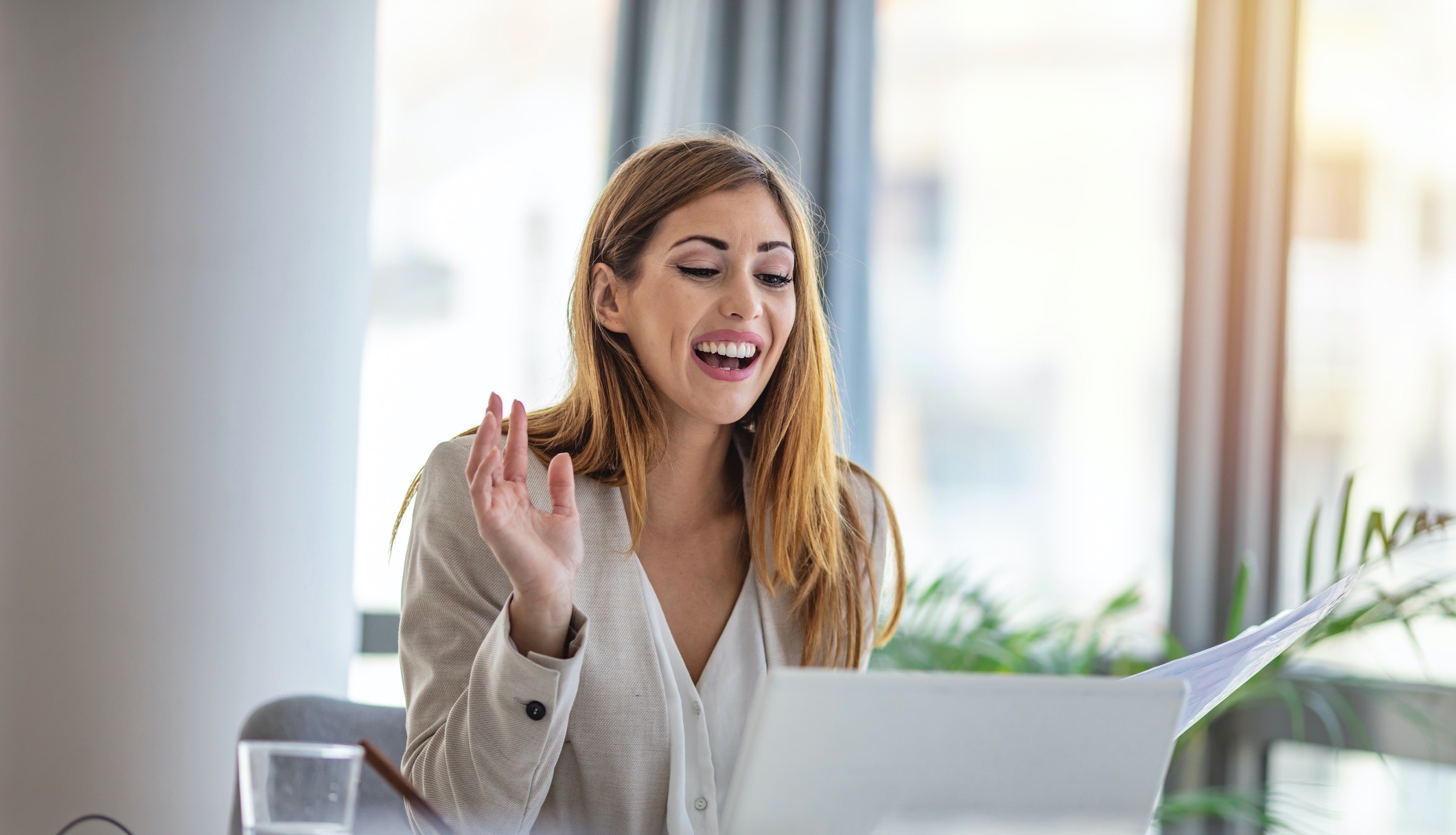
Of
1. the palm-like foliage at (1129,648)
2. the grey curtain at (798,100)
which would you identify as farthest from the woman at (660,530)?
the grey curtain at (798,100)

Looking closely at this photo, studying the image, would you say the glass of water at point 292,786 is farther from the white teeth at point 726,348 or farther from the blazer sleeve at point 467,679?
the white teeth at point 726,348

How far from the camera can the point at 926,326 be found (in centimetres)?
292

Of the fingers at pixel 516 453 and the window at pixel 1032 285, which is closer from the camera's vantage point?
the fingers at pixel 516 453

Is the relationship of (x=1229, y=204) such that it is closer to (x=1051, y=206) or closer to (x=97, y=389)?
(x=1051, y=206)

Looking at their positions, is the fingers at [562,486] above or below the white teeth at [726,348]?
below

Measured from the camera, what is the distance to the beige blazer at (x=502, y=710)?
3.81 feet

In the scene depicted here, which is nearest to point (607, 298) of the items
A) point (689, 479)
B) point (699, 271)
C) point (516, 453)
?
point (699, 271)

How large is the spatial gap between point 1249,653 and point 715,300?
2.43 feet

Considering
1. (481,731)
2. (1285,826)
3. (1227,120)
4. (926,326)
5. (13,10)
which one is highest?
(1227,120)

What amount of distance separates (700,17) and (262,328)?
1510 mm

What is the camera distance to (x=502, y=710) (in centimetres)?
111

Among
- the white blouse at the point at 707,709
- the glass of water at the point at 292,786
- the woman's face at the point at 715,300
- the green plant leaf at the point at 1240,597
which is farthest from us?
the green plant leaf at the point at 1240,597

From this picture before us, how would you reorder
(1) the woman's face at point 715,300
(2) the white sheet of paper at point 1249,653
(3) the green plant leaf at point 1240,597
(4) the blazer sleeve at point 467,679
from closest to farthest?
(2) the white sheet of paper at point 1249,653 → (4) the blazer sleeve at point 467,679 → (1) the woman's face at point 715,300 → (3) the green plant leaf at point 1240,597

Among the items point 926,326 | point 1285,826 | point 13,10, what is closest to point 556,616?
Result: point 13,10
